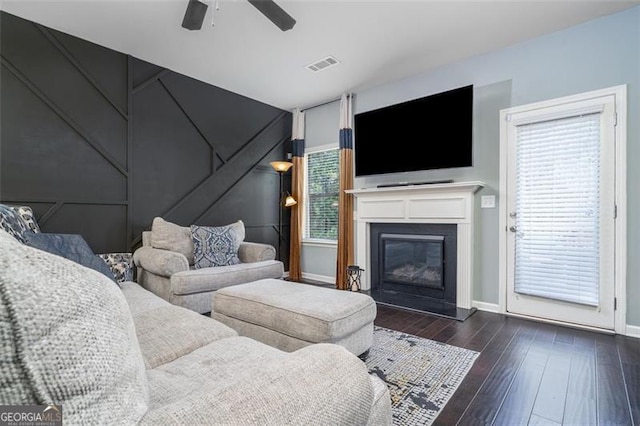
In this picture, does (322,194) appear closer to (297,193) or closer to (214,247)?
(297,193)

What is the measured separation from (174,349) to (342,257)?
120 inches

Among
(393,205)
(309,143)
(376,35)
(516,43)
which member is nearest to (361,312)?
(393,205)

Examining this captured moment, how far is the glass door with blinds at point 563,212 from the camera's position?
8.24 feet

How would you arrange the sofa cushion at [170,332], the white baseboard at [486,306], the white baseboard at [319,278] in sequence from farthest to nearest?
the white baseboard at [319,278] → the white baseboard at [486,306] → the sofa cushion at [170,332]

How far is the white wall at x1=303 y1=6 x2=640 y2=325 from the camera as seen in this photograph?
95.7 inches

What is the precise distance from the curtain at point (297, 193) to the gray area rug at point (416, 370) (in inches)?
96.9

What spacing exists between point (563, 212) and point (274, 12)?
3.01 m

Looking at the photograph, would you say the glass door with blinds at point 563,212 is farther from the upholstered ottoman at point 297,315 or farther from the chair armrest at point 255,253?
the chair armrest at point 255,253

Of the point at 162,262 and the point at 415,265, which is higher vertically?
the point at 162,262

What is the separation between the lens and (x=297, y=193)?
4727 millimetres

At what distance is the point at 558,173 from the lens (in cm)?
272

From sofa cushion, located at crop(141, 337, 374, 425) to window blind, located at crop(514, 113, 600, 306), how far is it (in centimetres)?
284

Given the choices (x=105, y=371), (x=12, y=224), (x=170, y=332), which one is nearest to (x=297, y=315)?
(x=170, y=332)

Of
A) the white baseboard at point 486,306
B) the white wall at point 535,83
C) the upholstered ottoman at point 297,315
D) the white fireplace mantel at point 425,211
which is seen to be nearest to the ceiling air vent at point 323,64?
the white wall at point 535,83
